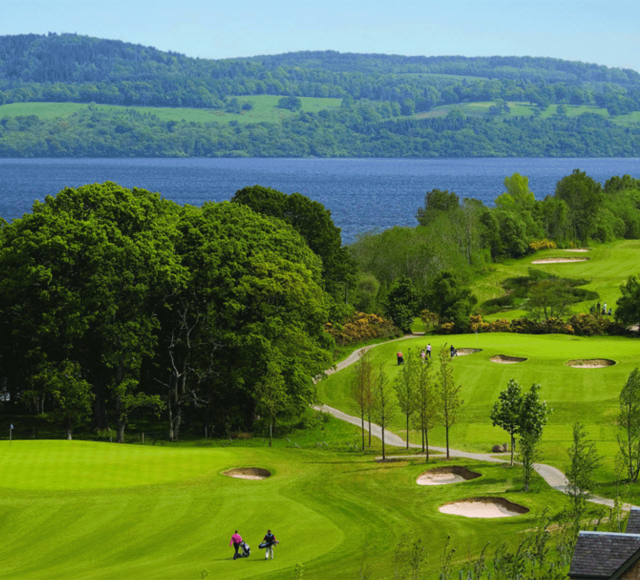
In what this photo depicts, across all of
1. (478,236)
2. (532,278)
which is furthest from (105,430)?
(478,236)

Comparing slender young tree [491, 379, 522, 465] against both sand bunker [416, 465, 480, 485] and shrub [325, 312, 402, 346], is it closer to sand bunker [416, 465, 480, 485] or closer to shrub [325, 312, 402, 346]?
sand bunker [416, 465, 480, 485]

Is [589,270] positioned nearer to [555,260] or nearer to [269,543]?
[555,260]

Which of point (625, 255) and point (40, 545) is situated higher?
point (625, 255)

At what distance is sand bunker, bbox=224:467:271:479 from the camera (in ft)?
156

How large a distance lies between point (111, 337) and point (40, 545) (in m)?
21.9

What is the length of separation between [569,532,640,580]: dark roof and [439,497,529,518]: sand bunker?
58.5 ft

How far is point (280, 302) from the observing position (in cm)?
6253

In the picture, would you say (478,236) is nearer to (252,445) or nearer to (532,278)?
(532,278)

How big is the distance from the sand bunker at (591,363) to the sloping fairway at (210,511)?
85.0 ft

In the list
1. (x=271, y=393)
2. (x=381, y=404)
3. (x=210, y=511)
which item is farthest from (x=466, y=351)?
(x=210, y=511)

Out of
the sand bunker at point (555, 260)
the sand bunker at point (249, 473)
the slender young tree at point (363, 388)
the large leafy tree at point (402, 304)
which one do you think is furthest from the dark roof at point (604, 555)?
the sand bunker at point (555, 260)

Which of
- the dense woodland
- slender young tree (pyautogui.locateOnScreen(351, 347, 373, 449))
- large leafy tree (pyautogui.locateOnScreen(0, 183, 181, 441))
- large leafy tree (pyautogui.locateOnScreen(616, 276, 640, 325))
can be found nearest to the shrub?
the dense woodland

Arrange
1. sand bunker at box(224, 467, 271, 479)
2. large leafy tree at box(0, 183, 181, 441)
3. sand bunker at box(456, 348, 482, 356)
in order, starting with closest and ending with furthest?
sand bunker at box(224, 467, 271, 479), large leafy tree at box(0, 183, 181, 441), sand bunker at box(456, 348, 482, 356)

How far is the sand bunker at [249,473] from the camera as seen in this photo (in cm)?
4744
